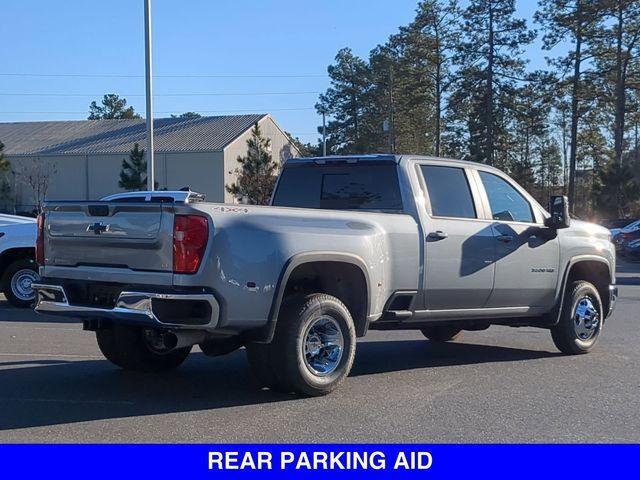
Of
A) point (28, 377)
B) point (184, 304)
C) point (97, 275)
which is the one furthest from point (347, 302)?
point (28, 377)

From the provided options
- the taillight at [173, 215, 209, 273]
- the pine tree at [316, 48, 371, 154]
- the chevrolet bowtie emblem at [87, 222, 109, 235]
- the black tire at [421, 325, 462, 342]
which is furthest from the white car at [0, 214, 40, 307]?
the pine tree at [316, 48, 371, 154]

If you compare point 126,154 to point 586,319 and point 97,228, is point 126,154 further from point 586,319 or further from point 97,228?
point 97,228

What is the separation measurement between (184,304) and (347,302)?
165cm

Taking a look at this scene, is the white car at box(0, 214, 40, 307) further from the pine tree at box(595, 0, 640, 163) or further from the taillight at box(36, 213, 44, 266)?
the pine tree at box(595, 0, 640, 163)

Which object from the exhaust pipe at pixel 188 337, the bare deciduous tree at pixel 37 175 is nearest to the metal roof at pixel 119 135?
the bare deciduous tree at pixel 37 175

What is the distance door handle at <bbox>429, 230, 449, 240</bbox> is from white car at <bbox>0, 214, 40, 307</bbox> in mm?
7493

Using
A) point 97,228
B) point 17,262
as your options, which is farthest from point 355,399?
point 17,262

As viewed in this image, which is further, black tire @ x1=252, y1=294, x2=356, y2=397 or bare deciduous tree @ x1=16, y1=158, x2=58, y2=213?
bare deciduous tree @ x1=16, y1=158, x2=58, y2=213

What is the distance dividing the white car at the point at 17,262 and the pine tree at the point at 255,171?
37.4 metres

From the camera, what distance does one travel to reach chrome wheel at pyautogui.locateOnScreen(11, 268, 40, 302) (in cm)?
1242

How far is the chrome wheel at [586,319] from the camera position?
29.0ft

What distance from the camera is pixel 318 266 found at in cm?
651

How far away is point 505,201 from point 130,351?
4.10 meters

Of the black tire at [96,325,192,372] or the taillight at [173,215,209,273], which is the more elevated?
the taillight at [173,215,209,273]
